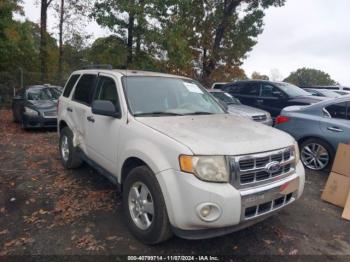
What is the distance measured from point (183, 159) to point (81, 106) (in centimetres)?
281

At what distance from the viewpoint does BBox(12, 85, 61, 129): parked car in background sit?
9.75 meters

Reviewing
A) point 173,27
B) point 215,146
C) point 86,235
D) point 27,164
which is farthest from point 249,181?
point 173,27

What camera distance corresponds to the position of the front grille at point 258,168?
296 centimetres

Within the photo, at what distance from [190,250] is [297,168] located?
1.55 metres

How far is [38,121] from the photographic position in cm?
976

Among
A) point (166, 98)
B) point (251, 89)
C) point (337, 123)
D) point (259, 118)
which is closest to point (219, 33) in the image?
point (251, 89)

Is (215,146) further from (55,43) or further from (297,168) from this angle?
(55,43)

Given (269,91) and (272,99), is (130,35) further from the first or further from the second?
(272,99)

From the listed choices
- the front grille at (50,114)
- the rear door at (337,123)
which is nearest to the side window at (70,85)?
the front grille at (50,114)

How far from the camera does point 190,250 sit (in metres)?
3.36

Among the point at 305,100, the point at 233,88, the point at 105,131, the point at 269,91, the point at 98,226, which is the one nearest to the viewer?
the point at 98,226

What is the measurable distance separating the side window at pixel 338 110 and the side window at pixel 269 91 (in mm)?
4178

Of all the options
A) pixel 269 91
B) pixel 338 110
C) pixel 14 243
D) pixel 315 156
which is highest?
pixel 269 91

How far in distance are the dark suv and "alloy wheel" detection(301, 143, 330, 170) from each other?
11.9 feet
